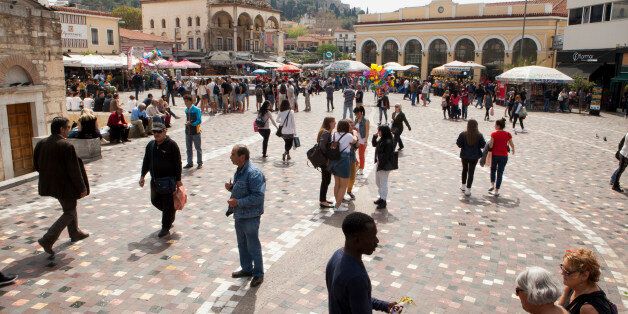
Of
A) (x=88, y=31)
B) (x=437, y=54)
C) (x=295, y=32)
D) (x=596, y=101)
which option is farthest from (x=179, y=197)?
(x=295, y=32)

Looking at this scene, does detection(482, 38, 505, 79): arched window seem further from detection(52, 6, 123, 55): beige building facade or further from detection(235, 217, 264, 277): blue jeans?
detection(235, 217, 264, 277): blue jeans

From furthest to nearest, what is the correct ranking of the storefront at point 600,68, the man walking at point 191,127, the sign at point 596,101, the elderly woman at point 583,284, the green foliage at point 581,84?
the storefront at point 600,68 → the green foliage at point 581,84 → the sign at point 596,101 → the man walking at point 191,127 → the elderly woman at point 583,284

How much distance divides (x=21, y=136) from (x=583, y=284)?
40.8 feet

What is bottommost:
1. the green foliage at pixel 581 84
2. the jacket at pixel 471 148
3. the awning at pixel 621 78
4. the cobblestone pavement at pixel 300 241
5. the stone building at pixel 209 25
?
the cobblestone pavement at pixel 300 241

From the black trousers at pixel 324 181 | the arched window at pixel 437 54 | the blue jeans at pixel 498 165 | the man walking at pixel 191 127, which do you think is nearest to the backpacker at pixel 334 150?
the black trousers at pixel 324 181

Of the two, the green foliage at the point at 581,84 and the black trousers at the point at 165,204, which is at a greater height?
the green foliage at the point at 581,84

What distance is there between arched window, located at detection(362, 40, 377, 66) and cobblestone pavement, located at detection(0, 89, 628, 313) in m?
42.9

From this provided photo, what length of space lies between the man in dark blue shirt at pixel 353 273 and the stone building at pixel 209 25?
57.9 meters

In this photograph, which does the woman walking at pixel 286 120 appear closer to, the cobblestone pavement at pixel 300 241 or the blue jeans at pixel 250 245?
the cobblestone pavement at pixel 300 241

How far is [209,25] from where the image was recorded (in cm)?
6194

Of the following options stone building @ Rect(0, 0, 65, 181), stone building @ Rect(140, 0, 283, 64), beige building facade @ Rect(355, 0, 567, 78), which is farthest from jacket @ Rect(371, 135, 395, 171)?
stone building @ Rect(140, 0, 283, 64)

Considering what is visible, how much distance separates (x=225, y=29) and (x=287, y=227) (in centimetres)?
5978

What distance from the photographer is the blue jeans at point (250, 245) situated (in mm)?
5482

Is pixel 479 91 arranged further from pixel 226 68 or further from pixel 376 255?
pixel 226 68
